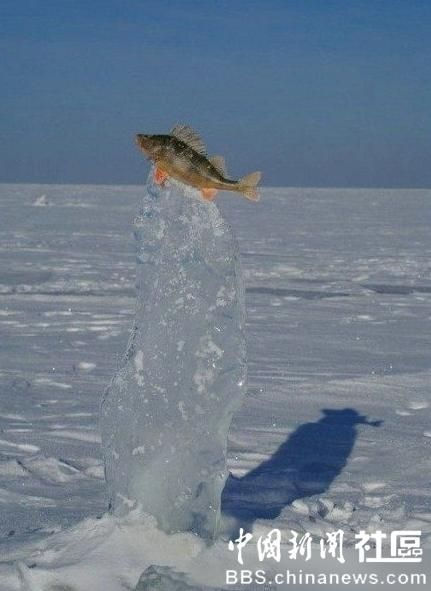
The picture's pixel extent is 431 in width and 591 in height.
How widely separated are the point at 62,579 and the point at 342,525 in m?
1.28

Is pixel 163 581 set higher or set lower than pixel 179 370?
lower

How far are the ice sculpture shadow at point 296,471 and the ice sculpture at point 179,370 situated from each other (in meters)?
0.43

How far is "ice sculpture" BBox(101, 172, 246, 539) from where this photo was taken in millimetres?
3557

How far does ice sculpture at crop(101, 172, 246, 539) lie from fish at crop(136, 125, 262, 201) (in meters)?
0.34

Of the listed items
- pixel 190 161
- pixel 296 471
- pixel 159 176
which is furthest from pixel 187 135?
pixel 296 471

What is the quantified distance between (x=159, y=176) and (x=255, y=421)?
282 cm

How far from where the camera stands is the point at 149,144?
315 cm

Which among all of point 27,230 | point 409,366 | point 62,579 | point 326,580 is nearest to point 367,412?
point 409,366

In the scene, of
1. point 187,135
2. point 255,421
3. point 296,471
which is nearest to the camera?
point 187,135

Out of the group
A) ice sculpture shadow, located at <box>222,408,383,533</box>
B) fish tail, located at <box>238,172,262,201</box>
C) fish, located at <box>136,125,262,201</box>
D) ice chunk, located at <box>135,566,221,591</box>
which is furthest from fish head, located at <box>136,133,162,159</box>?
ice sculpture shadow, located at <box>222,408,383,533</box>

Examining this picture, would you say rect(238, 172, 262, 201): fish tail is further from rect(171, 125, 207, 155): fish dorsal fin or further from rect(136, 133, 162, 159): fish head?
rect(136, 133, 162, 159): fish head

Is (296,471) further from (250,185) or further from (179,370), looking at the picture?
(250,185)

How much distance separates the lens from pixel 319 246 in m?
20.2

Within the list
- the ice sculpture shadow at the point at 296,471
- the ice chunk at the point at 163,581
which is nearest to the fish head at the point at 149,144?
the ice chunk at the point at 163,581
